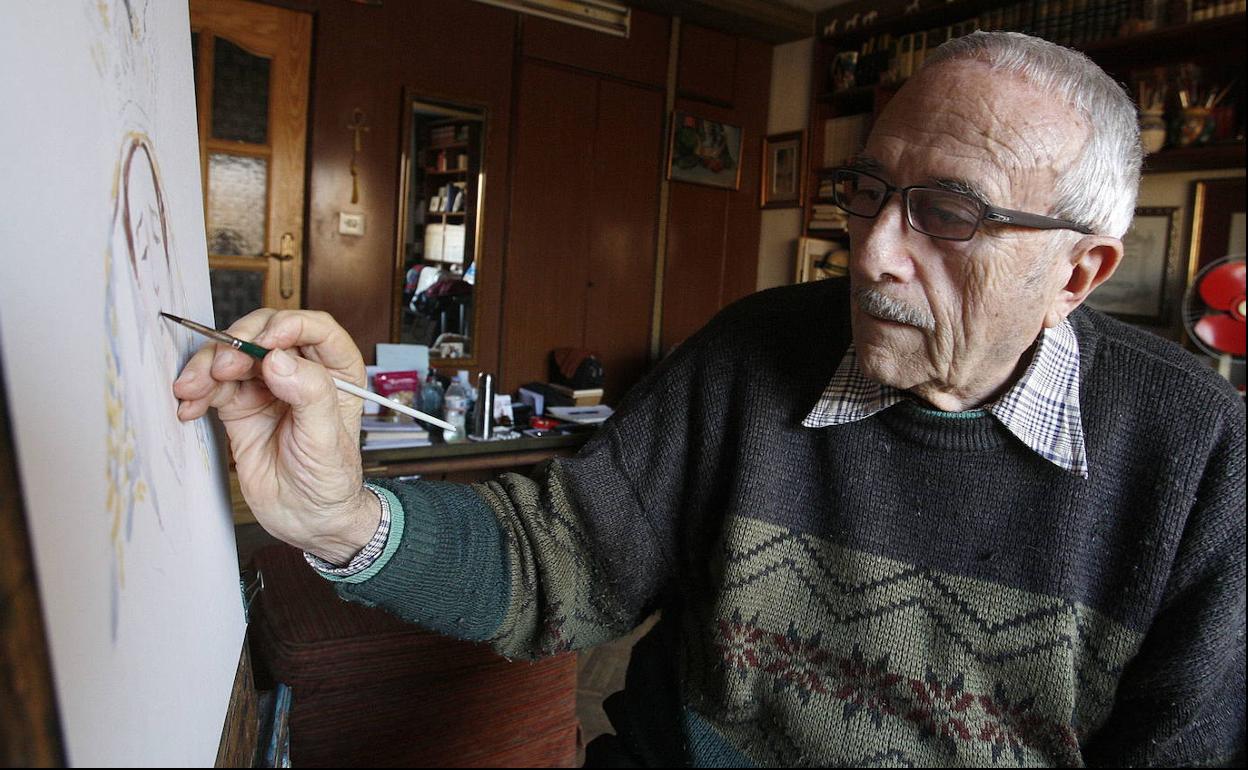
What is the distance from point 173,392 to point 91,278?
6.9 inches

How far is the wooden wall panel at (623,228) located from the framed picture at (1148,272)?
2051 millimetres

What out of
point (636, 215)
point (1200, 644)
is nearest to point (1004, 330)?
point (1200, 644)

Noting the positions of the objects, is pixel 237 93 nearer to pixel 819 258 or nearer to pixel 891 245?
pixel 891 245

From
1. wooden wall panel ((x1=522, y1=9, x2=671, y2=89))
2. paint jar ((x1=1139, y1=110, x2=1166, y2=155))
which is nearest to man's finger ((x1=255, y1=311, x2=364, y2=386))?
wooden wall panel ((x1=522, y1=9, x2=671, y2=89))

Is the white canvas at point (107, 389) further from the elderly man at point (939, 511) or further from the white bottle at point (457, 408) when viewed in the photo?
the white bottle at point (457, 408)

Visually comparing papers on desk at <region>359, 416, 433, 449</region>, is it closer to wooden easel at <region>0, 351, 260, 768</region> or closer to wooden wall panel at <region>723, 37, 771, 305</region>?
wooden easel at <region>0, 351, 260, 768</region>

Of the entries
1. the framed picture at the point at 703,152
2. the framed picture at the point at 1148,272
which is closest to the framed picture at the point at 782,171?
the framed picture at the point at 703,152

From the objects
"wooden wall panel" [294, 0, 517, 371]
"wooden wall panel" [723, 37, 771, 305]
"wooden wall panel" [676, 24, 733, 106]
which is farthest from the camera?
"wooden wall panel" [723, 37, 771, 305]

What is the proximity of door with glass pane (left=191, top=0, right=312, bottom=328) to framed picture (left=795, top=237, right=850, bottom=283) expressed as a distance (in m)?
2.43

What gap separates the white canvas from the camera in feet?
1.04

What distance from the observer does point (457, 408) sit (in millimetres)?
2643

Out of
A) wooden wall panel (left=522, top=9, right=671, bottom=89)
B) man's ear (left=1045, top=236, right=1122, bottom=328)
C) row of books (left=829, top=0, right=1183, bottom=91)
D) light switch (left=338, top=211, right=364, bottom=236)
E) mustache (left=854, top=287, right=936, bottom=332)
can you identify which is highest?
row of books (left=829, top=0, right=1183, bottom=91)

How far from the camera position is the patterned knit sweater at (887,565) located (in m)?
0.97

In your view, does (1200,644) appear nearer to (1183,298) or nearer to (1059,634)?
(1059,634)
